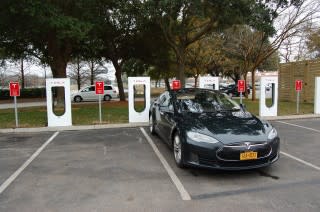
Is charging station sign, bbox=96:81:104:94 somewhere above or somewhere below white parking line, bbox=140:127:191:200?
above

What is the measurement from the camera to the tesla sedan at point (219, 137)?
4.41 metres

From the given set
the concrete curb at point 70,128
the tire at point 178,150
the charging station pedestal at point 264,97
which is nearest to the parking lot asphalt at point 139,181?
the tire at point 178,150

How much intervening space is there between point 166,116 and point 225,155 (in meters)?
2.11

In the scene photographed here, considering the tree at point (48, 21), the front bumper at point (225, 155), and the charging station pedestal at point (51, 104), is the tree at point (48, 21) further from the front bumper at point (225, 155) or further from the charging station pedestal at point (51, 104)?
the front bumper at point (225, 155)

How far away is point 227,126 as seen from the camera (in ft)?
16.1

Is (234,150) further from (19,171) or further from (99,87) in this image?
(99,87)

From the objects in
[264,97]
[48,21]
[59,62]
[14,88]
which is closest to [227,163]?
[264,97]

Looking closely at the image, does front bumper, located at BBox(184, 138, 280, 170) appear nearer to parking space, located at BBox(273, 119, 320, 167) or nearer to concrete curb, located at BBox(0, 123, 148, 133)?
parking space, located at BBox(273, 119, 320, 167)

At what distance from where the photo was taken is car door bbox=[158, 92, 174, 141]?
19.4ft

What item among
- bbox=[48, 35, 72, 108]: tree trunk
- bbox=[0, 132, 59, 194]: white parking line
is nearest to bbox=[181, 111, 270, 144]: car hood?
bbox=[0, 132, 59, 194]: white parking line

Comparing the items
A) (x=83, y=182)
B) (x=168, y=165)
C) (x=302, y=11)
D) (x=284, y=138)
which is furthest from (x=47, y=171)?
(x=302, y=11)

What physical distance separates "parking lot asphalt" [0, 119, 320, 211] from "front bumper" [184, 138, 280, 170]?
23cm

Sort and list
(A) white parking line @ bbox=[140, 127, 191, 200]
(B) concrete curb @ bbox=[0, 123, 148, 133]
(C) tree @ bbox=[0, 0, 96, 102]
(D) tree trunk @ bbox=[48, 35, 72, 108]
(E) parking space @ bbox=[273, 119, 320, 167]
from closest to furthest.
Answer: (A) white parking line @ bbox=[140, 127, 191, 200] < (E) parking space @ bbox=[273, 119, 320, 167] < (B) concrete curb @ bbox=[0, 123, 148, 133] < (C) tree @ bbox=[0, 0, 96, 102] < (D) tree trunk @ bbox=[48, 35, 72, 108]

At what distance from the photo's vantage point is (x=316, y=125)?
9430mm
